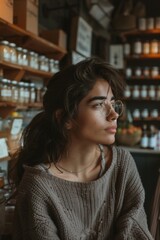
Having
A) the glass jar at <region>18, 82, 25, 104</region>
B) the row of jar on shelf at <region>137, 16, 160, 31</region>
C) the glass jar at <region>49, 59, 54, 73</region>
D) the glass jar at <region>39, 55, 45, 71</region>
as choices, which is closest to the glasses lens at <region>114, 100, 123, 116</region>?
the glass jar at <region>18, 82, 25, 104</region>

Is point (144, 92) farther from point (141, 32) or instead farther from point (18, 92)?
point (18, 92)

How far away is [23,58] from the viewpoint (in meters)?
2.22

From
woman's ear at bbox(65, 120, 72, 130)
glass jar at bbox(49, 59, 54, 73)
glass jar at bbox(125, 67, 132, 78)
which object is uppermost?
glass jar at bbox(125, 67, 132, 78)

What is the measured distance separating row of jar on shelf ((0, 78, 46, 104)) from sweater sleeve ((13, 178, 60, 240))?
1.03 metres

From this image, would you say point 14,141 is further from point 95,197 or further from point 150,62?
point 150,62

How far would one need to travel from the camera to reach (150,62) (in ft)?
15.9

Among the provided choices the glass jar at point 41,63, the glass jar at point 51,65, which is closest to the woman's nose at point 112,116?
the glass jar at point 41,63

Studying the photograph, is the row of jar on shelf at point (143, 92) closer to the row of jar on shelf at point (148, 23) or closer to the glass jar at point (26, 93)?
the row of jar on shelf at point (148, 23)

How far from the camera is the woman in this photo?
3.48 ft

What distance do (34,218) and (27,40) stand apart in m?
1.54

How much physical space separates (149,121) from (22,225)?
391cm

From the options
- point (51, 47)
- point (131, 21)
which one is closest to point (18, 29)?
point (51, 47)

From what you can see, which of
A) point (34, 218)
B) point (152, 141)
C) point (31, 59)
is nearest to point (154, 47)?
point (152, 141)

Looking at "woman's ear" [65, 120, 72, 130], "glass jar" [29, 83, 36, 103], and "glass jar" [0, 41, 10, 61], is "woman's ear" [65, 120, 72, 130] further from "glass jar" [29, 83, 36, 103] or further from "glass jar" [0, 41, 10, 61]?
"glass jar" [29, 83, 36, 103]
